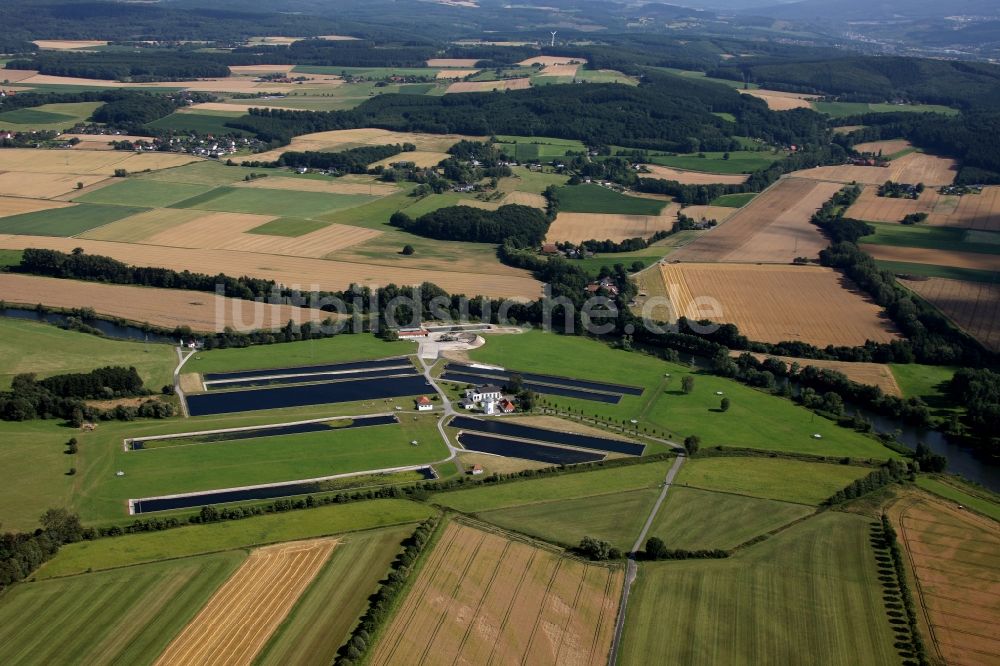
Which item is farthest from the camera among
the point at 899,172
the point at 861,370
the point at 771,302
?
the point at 899,172

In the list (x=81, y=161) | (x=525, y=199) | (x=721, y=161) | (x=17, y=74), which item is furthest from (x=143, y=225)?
(x=17, y=74)

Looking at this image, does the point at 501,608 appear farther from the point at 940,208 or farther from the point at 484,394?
the point at 940,208

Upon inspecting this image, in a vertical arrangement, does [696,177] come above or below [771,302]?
above

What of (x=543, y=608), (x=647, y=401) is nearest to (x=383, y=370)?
(x=647, y=401)

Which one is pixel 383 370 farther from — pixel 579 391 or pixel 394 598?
pixel 394 598

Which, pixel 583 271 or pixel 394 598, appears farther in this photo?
pixel 583 271

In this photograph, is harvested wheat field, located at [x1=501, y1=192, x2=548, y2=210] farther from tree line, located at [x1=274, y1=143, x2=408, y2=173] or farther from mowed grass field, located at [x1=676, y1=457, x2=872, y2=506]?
mowed grass field, located at [x1=676, y1=457, x2=872, y2=506]
